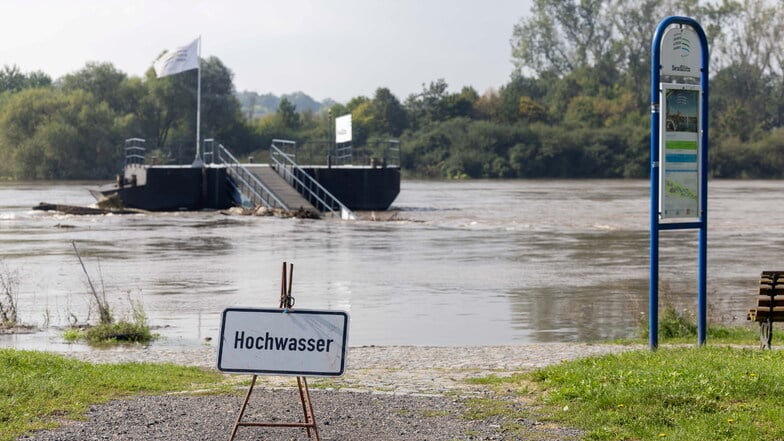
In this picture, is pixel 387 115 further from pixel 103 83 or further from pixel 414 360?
pixel 414 360

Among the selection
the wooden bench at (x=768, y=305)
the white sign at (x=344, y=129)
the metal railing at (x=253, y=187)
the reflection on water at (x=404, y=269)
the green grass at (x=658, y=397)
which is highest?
the white sign at (x=344, y=129)

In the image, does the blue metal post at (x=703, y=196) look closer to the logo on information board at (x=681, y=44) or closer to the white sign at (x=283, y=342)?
the logo on information board at (x=681, y=44)

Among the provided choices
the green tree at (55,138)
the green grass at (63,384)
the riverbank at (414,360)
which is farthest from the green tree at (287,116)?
the green grass at (63,384)

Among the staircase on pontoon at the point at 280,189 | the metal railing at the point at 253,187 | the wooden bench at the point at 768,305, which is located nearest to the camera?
the wooden bench at the point at 768,305

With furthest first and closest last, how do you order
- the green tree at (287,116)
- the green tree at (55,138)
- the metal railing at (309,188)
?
the green tree at (287,116) < the green tree at (55,138) < the metal railing at (309,188)

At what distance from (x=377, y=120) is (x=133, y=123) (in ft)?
95.2

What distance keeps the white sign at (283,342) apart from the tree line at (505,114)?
79189 mm

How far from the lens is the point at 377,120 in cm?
11769

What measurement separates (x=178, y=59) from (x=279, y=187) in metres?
9.88

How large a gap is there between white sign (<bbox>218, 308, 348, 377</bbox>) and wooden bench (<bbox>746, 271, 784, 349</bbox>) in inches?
233

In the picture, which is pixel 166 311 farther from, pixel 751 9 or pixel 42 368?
pixel 751 9

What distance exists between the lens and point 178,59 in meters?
52.5

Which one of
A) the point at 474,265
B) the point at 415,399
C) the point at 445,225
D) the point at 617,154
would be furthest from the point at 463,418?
the point at 617,154

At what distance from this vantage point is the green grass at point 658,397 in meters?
7.81
